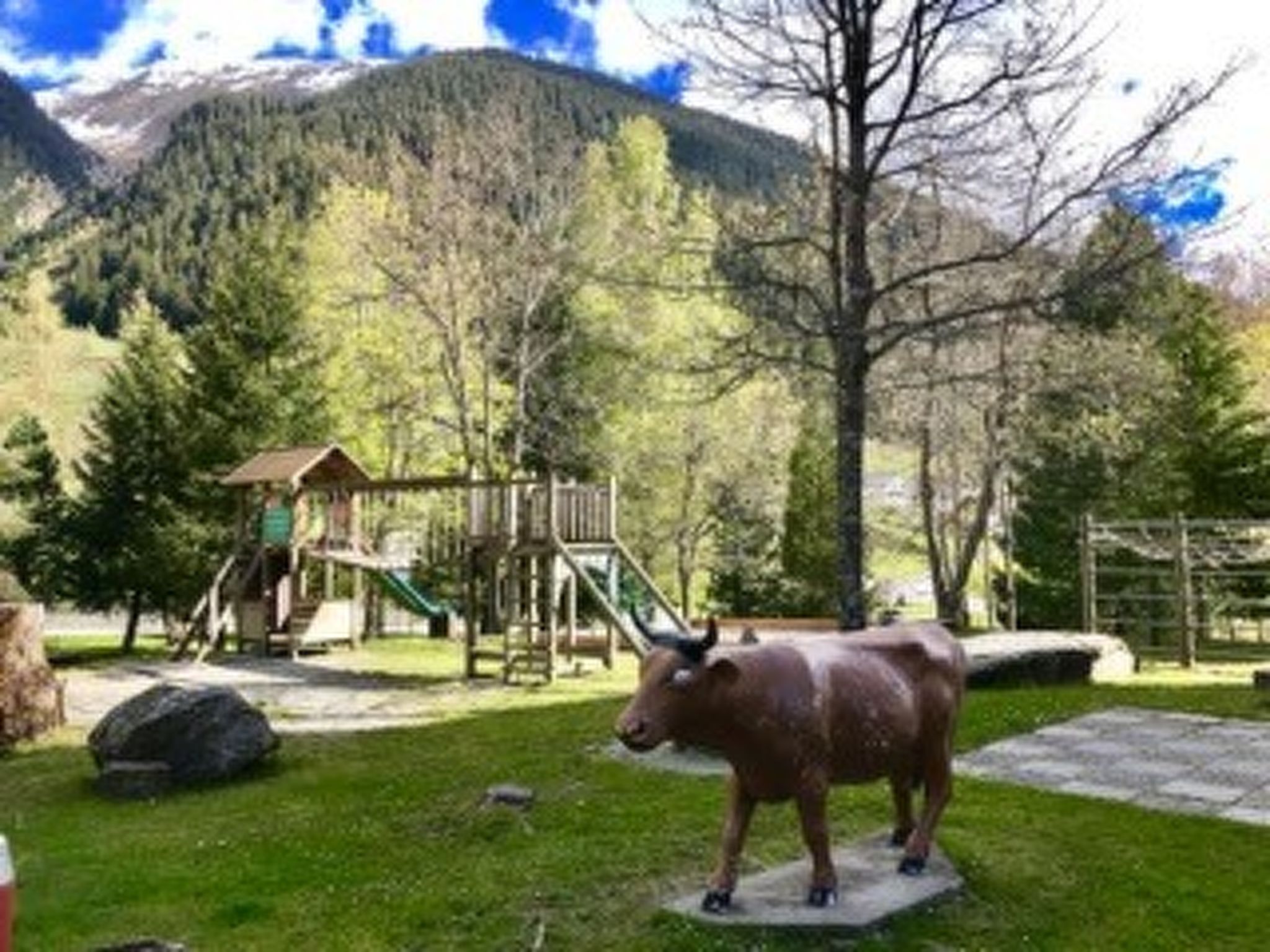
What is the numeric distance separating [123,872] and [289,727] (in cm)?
655

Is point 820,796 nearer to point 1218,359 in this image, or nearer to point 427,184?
point 427,184

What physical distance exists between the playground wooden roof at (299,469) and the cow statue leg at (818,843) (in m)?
18.2

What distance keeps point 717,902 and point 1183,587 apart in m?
14.8

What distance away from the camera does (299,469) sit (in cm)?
2259

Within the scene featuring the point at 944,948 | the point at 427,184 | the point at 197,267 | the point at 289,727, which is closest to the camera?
the point at 944,948

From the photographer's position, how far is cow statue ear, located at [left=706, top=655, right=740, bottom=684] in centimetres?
572

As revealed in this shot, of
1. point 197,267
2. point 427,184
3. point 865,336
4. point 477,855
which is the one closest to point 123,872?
point 477,855

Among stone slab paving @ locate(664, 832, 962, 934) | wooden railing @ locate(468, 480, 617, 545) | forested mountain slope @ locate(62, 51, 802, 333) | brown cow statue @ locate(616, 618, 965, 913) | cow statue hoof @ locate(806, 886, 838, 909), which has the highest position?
forested mountain slope @ locate(62, 51, 802, 333)

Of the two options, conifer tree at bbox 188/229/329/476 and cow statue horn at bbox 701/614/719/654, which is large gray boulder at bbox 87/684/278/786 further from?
conifer tree at bbox 188/229/329/476

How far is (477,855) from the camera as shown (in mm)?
7879

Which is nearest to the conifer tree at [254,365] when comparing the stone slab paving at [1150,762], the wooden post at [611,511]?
the wooden post at [611,511]

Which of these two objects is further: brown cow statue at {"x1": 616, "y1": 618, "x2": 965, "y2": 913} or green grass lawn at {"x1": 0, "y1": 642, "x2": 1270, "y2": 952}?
green grass lawn at {"x1": 0, "y1": 642, "x2": 1270, "y2": 952}

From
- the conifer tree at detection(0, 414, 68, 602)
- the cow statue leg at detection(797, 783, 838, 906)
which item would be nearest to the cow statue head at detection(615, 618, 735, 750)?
the cow statue leg at detection(797, 783, 838, 906)

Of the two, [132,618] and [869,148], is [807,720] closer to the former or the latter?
[869,148]
